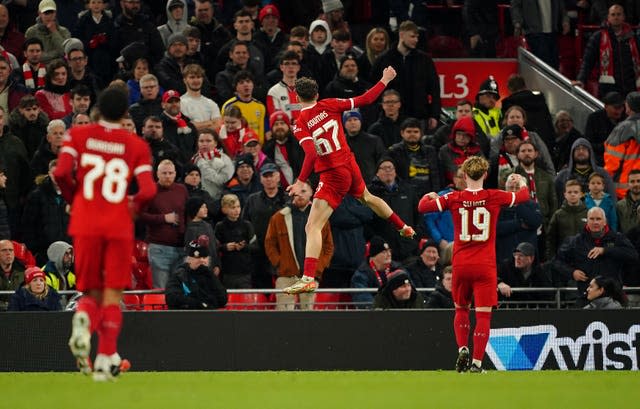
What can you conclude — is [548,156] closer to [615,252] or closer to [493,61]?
[615,252]

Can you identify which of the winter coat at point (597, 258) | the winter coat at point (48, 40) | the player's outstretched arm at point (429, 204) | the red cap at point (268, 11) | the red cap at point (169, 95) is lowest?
the winter coat at point (597, 258)

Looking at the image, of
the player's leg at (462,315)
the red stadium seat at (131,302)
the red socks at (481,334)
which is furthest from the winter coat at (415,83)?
the red socks at (481,334)

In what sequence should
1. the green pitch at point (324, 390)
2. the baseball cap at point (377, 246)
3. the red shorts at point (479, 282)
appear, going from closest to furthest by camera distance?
the green pitch at point (324, 390)
the red shorts at point (479, 282)
the baseball cap at point (377, 246)

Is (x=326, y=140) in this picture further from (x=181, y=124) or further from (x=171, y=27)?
(x=171, y=27)

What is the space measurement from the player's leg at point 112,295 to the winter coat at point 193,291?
498 centimetres

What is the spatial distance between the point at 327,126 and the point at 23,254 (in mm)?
4705

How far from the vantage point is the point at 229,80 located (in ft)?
66.6

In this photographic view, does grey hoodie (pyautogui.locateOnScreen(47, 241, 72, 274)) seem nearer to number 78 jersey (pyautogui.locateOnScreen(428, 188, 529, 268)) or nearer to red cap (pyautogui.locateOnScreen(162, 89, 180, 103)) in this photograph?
red cap (pyautogui.locateOnScreen(162, 89, 180, 103))

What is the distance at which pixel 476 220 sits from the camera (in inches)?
Answer: 565

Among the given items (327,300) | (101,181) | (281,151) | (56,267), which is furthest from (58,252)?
(101,181)

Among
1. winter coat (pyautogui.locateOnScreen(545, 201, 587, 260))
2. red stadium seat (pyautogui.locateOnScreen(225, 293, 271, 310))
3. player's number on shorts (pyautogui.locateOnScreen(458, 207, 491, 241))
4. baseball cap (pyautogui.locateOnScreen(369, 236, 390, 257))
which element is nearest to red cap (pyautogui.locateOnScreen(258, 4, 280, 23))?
baseball cap (pyautogui.locateOnScreen(369, 236, 390, 257))

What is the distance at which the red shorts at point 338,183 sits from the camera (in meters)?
15.0

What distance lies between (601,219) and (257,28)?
7.74 m

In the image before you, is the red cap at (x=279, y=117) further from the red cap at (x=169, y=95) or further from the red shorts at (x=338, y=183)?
the red shorts at (x=338, y=183)
